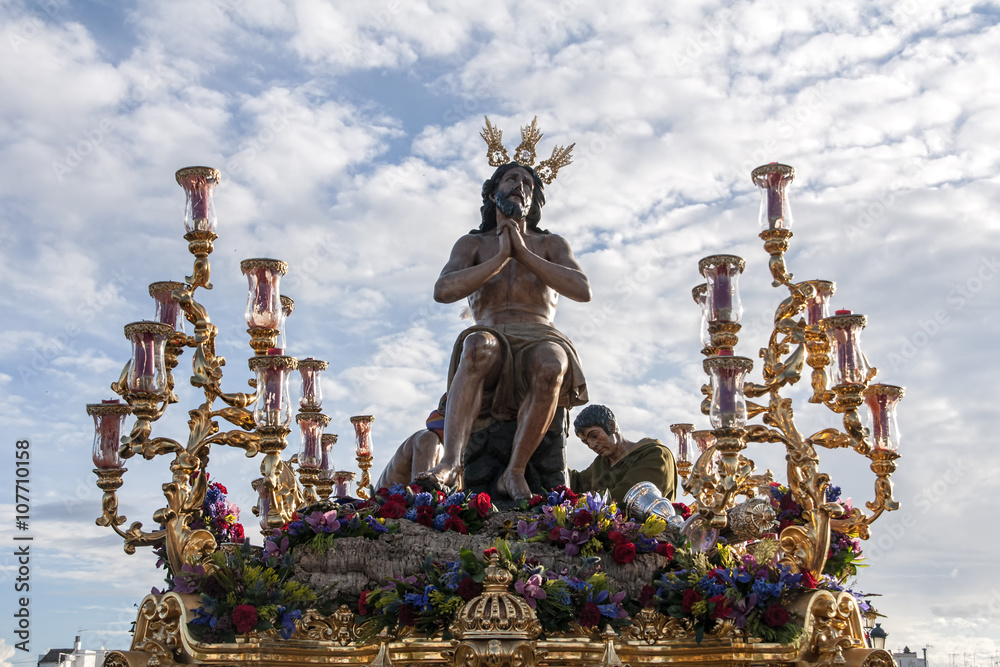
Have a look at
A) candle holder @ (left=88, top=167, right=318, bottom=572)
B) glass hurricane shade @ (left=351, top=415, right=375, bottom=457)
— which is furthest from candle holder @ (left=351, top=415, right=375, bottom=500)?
candle holder @ (left=88, top=167, right=318, bottom=572)

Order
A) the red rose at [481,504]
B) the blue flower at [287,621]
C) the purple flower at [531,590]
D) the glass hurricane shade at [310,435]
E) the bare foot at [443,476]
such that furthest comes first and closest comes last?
the glass hurricane shade at [310,435]
the bare foot at [443,476]
the red rose at [481,504]
the blue flower at [287,621]
the purple flower at [531,590]

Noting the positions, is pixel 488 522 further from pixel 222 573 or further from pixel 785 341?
pixel 785 341

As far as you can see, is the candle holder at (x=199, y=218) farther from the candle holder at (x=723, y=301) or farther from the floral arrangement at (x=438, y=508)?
the candle holder at (x=723, y=301)

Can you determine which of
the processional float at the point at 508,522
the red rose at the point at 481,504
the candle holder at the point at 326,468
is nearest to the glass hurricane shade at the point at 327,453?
the candle holder at the point at 326,468

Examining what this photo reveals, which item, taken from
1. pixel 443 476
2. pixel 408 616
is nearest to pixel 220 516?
pixel 443 476

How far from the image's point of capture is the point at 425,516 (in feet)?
28.1

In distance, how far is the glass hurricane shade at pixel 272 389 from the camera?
921 centimetres

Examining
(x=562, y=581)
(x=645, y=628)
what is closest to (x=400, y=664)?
(x=562, y=581)

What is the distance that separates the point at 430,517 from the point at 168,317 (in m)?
3.38

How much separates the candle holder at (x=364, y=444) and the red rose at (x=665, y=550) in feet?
22.2

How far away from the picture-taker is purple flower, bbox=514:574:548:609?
752 centimetres

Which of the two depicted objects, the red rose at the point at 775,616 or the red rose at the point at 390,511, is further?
the red rose at the point at 390,511

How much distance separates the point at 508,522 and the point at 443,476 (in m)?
0.89

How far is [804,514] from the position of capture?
372 inches
